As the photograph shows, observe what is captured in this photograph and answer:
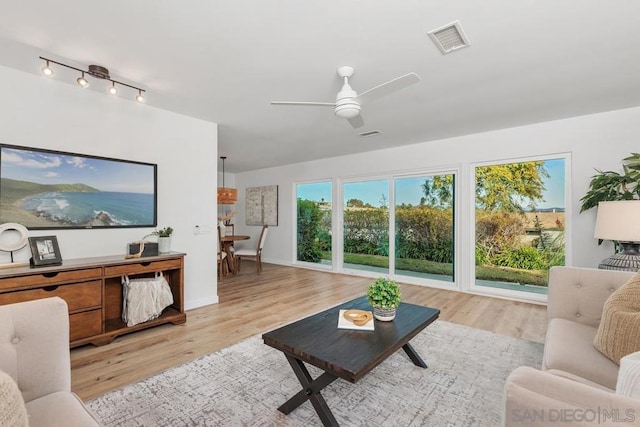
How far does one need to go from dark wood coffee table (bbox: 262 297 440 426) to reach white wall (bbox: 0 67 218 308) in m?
2.33

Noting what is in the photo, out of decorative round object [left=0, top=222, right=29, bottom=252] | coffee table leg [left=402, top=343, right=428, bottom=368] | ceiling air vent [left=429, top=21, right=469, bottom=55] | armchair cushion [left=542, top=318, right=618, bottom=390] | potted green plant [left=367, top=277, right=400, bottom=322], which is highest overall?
ceiling air vent [left=429, top=21, right=469, bottom=55]

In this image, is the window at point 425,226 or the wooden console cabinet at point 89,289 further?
the window at point 425,226

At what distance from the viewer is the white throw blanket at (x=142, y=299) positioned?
9.32ft

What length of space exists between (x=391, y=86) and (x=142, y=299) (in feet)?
9.89

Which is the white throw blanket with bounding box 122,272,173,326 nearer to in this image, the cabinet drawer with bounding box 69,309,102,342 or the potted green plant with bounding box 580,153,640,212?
the cabinet drawer with bounding box 69,309,102,342

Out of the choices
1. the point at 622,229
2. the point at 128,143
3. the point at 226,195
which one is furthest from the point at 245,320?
the point at 622,229

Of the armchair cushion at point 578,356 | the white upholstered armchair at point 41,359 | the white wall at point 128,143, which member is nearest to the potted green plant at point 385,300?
the armchair cushion at point 578,356

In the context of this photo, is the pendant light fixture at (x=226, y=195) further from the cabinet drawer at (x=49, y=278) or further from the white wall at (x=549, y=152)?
the cabinet drawer at (x=49, y=278)

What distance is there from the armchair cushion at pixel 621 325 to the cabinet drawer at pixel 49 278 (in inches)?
145

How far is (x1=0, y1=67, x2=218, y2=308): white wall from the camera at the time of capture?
8.54 ft

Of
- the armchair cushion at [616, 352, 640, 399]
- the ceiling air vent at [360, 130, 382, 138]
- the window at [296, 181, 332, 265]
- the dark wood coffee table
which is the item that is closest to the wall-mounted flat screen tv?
the dark wood coffee table

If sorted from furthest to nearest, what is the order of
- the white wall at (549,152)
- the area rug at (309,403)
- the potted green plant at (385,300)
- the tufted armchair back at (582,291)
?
the white wall at (549,152) → the potted green plant at (385,300) → the tufted armchair back at (582,291) → the area rug at (309,403)

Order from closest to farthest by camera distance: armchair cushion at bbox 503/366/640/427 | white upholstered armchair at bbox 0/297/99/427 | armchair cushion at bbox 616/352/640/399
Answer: armchair cushion at bbox 503/366/640/427
armchair cushion at bbox 616/352/640/399
white upholstered armchair at bbox 0/297/99/427

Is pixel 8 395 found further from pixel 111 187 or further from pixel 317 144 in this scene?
pixel 317 144
